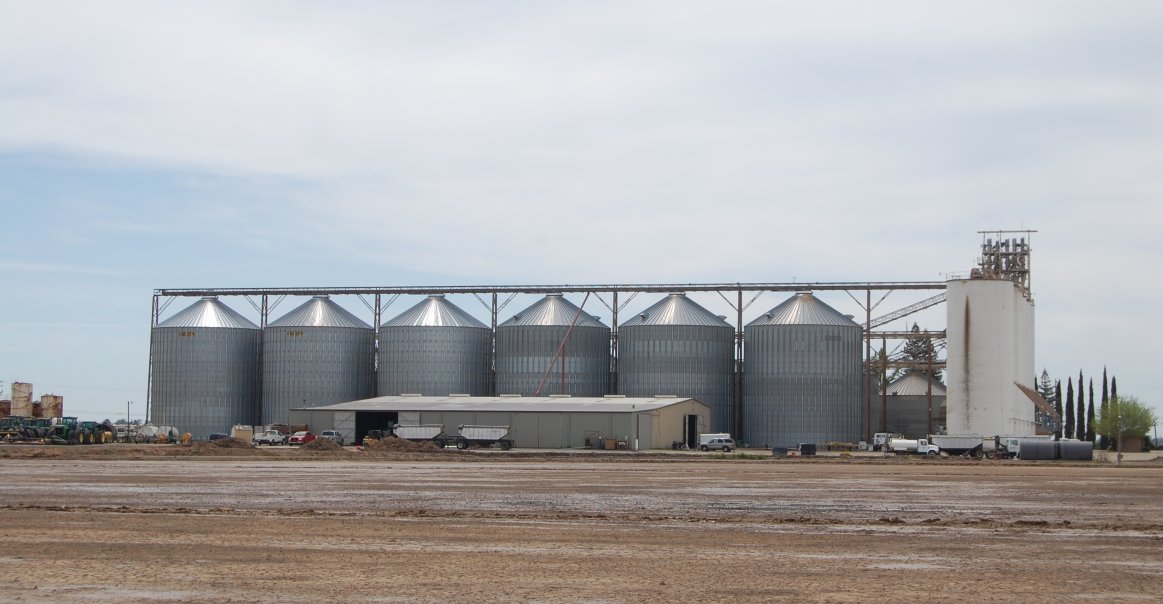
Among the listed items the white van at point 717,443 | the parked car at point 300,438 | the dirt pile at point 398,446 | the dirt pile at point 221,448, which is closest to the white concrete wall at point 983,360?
the white van at point 717,443

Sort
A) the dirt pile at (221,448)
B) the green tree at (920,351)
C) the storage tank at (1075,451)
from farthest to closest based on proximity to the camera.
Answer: the green tree at (920,351) → the storage tank at (1075,451) → the dirt pile at (221,448)

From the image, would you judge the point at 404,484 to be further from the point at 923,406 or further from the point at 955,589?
the point at 923,406

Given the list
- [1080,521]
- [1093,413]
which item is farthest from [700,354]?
[1080,521]

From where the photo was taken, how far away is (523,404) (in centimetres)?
10550

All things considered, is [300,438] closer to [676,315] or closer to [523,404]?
[523,404]

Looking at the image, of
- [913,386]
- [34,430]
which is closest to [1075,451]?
[913,386]

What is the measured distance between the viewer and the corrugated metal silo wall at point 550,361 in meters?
118

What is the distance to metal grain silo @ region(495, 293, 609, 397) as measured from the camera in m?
118

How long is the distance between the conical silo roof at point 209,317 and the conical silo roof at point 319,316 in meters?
4.35

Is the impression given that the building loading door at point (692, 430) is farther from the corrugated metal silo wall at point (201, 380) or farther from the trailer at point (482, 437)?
the corrugated metal silo wall at point (201, 380)

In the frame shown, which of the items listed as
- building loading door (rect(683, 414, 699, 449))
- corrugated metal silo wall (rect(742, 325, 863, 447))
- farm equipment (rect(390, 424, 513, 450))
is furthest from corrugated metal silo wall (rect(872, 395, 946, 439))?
farm equipment (rect(390, 424, 513, 450))

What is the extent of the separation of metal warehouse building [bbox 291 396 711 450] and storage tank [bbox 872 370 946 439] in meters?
16.6

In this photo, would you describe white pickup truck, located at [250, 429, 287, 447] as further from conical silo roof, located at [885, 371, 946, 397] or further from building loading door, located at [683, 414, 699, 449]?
conical silo roof, located at [885, 371, 946, 397]

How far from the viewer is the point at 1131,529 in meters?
28.5
